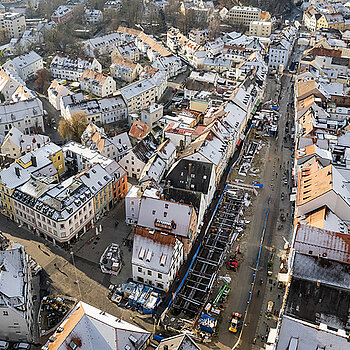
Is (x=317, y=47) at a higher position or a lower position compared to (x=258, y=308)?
higher

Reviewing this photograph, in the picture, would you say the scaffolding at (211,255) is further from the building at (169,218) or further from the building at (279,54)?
the building at (279,54)

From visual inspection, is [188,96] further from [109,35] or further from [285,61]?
[109,35]

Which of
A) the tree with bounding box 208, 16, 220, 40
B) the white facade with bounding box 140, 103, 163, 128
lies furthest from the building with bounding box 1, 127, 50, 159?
the tree with bounding box 208, 16, 220, 40

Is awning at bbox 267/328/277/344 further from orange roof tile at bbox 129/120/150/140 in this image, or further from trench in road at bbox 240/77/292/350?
orange roof tile at bbox 129/120/150/140

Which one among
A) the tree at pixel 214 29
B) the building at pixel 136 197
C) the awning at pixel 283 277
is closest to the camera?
the awning at pixel 283 277

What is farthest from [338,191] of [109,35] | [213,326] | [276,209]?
[109,35]

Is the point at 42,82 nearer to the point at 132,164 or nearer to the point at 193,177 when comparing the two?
the point at 132,164

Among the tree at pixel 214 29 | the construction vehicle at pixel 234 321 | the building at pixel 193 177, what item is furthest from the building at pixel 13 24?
the construction vehicle at pixel 234 321
